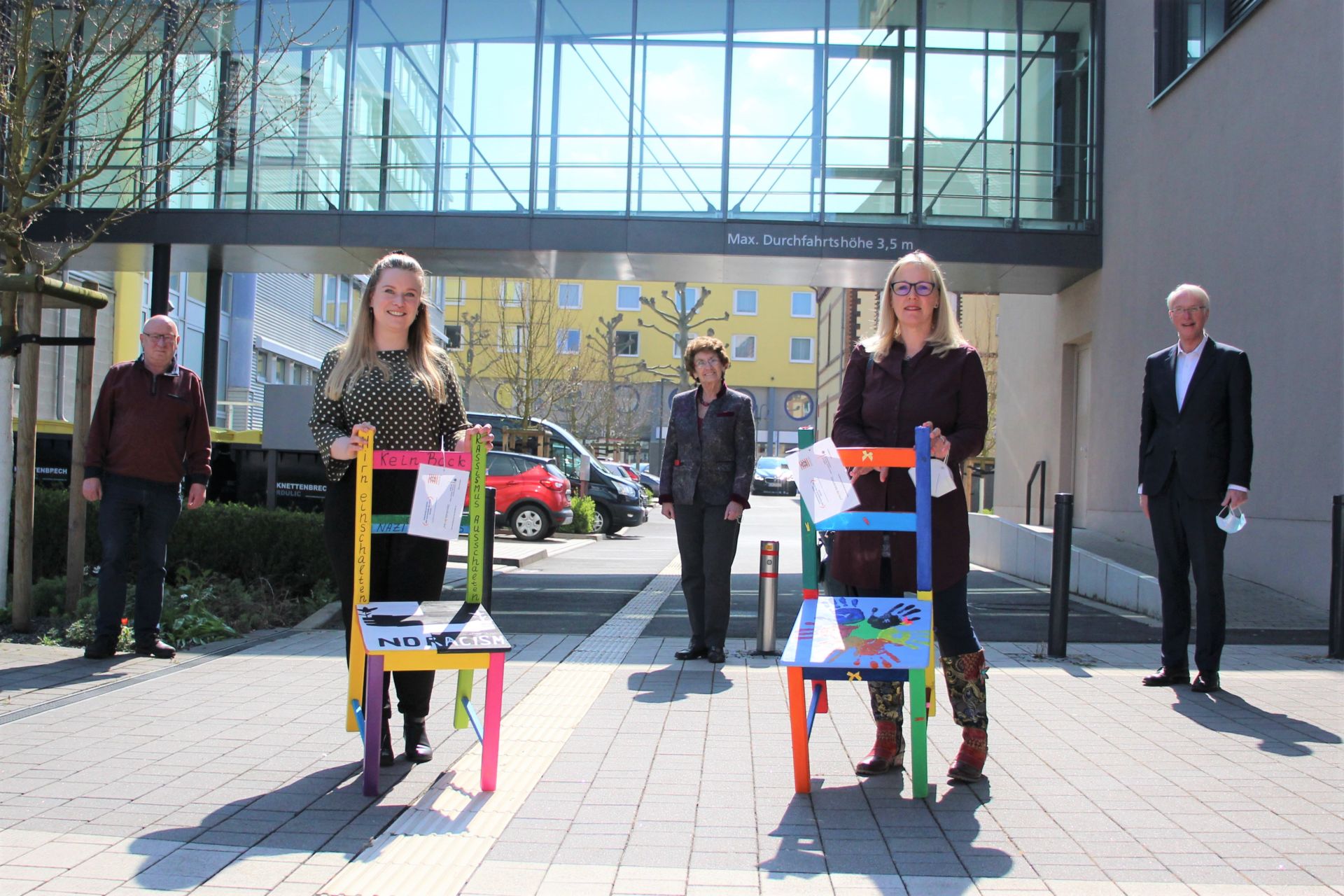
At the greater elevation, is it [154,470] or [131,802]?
[154,470]

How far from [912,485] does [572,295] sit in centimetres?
6238

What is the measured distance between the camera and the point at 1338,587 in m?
7.45

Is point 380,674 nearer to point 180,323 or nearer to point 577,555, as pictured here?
point 577,555

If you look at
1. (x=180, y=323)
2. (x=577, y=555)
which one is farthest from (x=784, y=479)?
(x=577, y=555)

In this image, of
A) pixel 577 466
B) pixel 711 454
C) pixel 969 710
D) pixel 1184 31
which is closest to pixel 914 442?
pixel 969 710

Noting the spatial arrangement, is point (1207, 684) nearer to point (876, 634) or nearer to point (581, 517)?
point (876, 634)

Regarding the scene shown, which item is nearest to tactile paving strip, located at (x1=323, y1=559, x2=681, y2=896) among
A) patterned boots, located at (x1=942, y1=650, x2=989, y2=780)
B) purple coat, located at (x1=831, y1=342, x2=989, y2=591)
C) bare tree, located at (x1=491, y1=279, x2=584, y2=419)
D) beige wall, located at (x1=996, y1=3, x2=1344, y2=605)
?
purple coat, located at (x1=831, y1=342, x2=989, y2=591)

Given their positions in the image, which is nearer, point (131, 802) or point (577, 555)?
point (131, 802)

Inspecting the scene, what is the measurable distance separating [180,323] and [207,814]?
81.9 feet

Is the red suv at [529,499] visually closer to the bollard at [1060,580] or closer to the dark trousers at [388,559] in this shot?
the bollard at [1060,580]

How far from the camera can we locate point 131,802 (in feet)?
13.0

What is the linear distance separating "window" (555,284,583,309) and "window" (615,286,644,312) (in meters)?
2.50

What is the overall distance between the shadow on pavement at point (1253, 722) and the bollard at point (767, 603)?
7.75 feet

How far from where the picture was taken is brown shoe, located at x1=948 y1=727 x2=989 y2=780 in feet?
14.2
